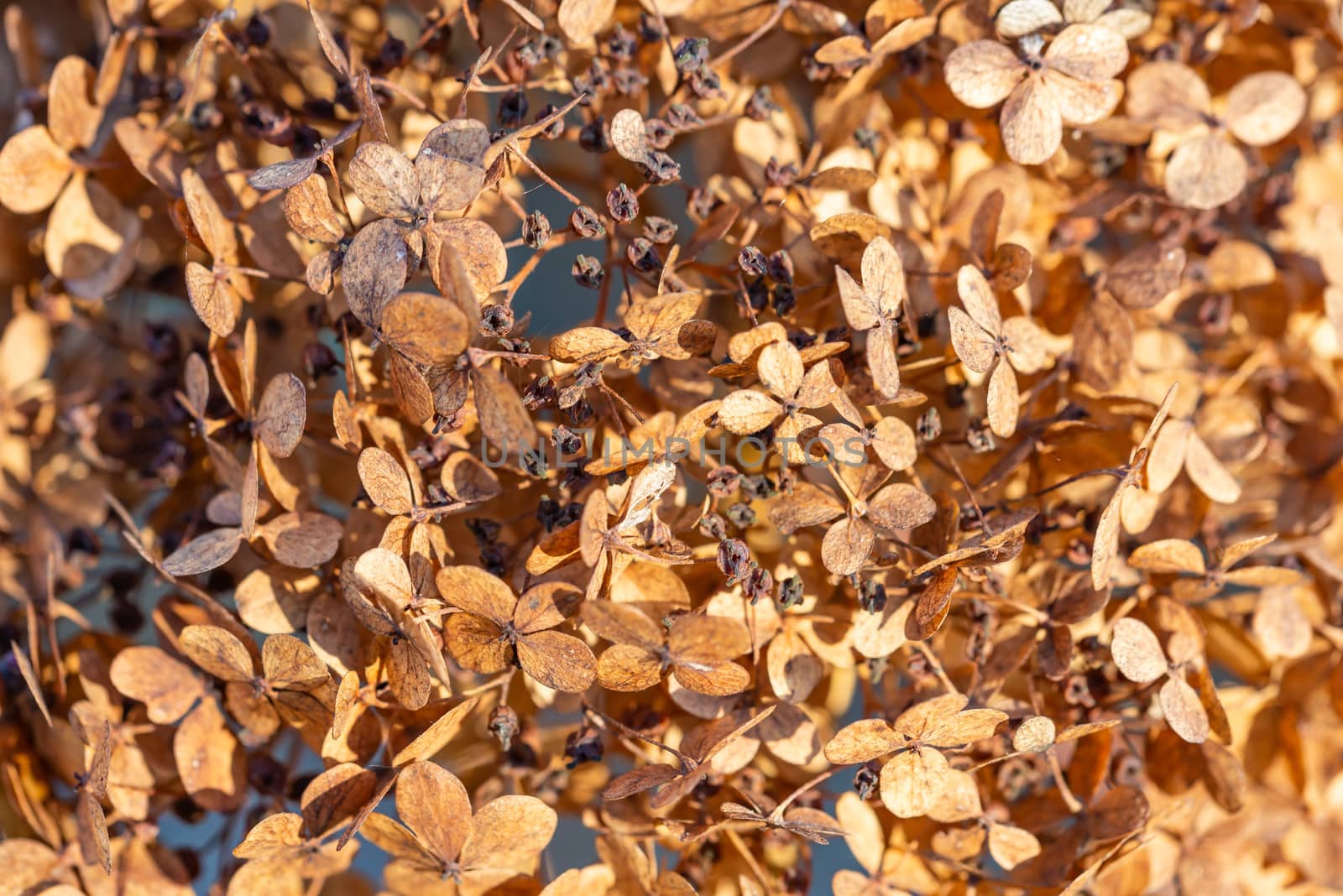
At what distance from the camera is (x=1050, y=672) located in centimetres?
65

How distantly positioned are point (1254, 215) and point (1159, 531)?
0.31m

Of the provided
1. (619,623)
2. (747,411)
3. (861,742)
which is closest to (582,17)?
(747,411)

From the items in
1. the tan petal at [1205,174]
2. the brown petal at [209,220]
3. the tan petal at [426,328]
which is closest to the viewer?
the tan petal at [426,328]

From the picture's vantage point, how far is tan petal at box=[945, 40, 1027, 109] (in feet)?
2.17

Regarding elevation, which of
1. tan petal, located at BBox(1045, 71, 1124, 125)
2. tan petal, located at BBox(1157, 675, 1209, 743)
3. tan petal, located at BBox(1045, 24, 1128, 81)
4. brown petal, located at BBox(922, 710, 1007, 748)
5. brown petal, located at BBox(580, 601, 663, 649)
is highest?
tan petal, located at BBox(1045, 24, 1128, 81)

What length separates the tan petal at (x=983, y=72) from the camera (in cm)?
66

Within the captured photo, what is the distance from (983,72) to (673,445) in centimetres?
34

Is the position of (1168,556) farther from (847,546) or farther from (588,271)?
(588,271)

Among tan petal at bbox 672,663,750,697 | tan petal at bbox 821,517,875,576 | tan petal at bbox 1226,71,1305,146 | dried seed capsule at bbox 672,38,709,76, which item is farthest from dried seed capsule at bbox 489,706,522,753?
tan petal at bbox 1226,71,1305,146

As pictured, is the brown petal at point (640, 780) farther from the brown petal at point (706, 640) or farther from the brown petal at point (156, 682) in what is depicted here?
the brown petal at point (156, 682)

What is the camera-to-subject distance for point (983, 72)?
2.18ft

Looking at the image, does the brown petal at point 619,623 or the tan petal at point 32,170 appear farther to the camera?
the tan petal at point 32,170

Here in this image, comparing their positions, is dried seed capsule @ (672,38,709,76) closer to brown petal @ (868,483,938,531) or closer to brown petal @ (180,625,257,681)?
brown petal @ (868,483,938,531)

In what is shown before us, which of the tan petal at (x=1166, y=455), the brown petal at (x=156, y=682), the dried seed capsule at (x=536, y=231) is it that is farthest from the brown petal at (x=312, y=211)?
the tan petal at (x=1166, y=455)
